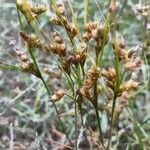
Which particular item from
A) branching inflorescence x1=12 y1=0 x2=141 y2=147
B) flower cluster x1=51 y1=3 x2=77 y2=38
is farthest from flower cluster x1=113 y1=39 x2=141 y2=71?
flower cluster x1=51 y1=3 x2=77 y2=38

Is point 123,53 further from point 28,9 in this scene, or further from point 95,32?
point 28,9


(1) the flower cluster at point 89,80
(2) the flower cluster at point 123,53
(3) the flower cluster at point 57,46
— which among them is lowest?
(1) the flower cluster at point 89,80

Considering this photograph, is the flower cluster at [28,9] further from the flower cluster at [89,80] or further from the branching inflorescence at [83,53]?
the flower cluster at [89,80]

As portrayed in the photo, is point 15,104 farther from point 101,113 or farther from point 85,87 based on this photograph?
point 85,87

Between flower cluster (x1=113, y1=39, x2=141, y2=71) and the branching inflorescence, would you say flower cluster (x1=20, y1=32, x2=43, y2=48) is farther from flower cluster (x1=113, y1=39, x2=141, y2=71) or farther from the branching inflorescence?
flower cluster (x1=113, y1=39, x2=141, y2=71)

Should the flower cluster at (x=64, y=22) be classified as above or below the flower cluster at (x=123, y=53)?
above

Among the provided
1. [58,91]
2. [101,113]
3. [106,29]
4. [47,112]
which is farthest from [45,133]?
[106,29]

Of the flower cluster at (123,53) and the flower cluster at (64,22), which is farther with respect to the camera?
the flower cluster at (64,22)

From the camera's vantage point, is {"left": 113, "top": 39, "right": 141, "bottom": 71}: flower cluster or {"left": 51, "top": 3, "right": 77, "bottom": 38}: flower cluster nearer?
{"left": 113, "top": 39, "right": 141, "bottom": 71}: flower cluster

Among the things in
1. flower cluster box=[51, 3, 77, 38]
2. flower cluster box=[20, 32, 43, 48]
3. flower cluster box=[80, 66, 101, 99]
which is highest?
flower cluster box=[51, 3, 77, 38]

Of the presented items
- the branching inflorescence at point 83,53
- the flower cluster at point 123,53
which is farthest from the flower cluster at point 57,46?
the flower cluster at point 123,53

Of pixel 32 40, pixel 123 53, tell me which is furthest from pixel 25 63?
pixel 123 53
